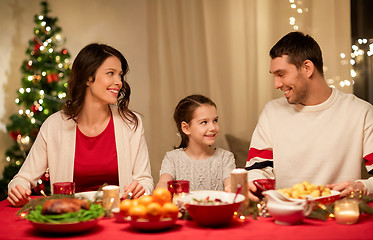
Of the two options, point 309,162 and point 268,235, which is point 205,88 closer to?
point 309,162

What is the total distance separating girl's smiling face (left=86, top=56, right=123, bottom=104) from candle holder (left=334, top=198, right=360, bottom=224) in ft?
4.96

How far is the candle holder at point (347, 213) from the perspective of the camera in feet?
5.10

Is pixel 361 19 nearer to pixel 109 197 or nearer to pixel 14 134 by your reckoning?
pixel 109 197

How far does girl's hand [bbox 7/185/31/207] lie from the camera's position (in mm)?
2006

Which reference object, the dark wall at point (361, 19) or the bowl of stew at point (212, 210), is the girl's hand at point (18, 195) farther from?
the dark wall at point (361, 19)

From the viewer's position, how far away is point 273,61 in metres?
2.73

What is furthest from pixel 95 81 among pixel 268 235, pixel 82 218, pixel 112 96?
pixel 268 235

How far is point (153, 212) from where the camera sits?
1496mm

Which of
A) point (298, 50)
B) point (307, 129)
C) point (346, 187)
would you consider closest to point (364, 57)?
point (298, 50)

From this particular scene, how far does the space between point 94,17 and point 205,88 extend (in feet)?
5.22

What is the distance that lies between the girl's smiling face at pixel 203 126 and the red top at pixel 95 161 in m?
0.61

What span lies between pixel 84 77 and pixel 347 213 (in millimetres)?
1754

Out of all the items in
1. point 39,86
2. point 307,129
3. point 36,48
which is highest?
point 36,48

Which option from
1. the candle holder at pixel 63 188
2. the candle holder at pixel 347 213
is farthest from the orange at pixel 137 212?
the candle holder at pixel 347 213
